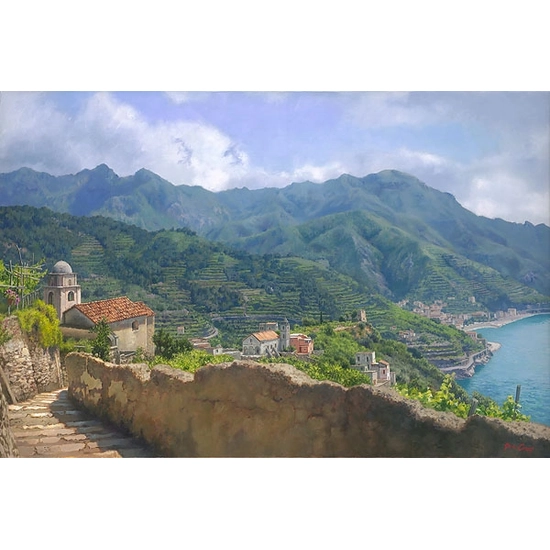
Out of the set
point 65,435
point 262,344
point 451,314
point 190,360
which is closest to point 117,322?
point 190,360

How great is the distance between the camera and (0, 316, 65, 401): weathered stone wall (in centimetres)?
440

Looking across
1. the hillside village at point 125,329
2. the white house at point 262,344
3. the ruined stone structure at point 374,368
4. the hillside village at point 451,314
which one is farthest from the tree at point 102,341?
the hillside village at point 451,314

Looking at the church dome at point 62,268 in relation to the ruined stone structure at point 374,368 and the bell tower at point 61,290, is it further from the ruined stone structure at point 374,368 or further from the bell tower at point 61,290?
the ruined stone structure at point 374,368

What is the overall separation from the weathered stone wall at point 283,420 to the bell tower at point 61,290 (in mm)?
750

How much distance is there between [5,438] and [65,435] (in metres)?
0.44

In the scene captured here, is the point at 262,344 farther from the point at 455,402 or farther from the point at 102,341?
the point at 455,402

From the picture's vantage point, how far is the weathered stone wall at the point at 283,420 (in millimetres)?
3572

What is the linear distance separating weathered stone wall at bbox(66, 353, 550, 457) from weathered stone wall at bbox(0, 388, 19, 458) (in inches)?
26.0

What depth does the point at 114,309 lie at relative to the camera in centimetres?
464

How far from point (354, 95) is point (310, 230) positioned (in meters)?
1.20

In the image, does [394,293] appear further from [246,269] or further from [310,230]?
[246,269]
